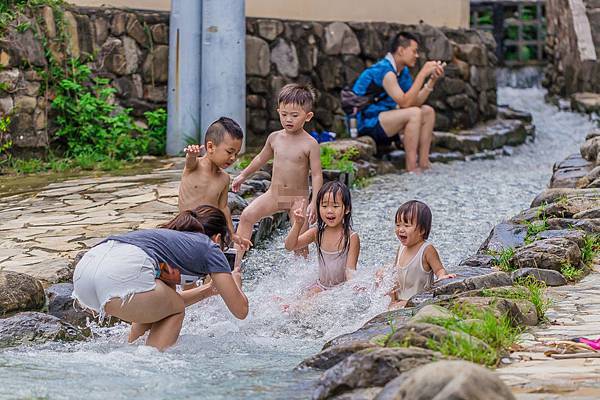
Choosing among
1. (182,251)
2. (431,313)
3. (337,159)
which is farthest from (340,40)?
(431,313)

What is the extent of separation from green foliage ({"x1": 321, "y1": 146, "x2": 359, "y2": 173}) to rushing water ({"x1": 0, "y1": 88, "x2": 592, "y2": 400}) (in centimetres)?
26

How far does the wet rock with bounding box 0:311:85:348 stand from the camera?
507 centimetres

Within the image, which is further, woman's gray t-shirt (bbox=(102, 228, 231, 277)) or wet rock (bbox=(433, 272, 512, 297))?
wet rock (bbox=(433, 272, 512, 297))

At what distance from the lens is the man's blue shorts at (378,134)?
11.1 meters

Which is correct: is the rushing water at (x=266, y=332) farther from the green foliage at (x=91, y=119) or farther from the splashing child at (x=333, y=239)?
the green foliage at (x=91, y=119)

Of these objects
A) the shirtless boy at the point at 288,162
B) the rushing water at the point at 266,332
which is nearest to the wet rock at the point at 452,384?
the rushing water at the point at 266,332

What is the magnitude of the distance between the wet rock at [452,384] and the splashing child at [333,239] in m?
2.93

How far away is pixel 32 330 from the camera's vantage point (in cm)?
514

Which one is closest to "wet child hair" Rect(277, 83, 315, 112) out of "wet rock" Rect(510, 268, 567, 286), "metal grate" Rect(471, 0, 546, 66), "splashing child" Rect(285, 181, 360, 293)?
"splashing child" Rect(285, 181, 360, 293)

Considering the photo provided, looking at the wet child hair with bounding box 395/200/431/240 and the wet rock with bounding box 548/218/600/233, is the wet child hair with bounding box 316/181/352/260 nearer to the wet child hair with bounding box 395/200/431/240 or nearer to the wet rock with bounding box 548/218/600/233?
the wet child hair with bounding box 395/200/431/240

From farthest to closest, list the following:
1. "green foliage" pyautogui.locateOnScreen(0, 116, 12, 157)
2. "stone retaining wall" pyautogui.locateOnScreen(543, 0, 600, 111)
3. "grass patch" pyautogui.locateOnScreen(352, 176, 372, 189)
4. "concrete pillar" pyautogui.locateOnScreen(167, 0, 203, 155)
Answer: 1. "stone retaining wall" pyautogui.locateOnScreen(543, 0, 600, 111)
2. "concrete pillar" pyautogui.locateOnScreen(167, 0, 203, 155)
3. "grass patch" pyautogui.locateOnScreen(352, 176, 372, 189)
4. "green foliage" pyautogui.locateOnScreen(0, 116, 12, 157)

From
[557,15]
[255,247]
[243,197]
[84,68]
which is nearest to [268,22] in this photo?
[84,68]

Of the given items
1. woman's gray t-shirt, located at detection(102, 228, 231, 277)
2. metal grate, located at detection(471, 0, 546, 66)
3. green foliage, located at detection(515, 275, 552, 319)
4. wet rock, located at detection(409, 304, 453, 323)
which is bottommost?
green foliage, located at detection(515, 275, 552, 319)

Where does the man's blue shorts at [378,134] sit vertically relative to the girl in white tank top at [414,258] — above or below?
above
